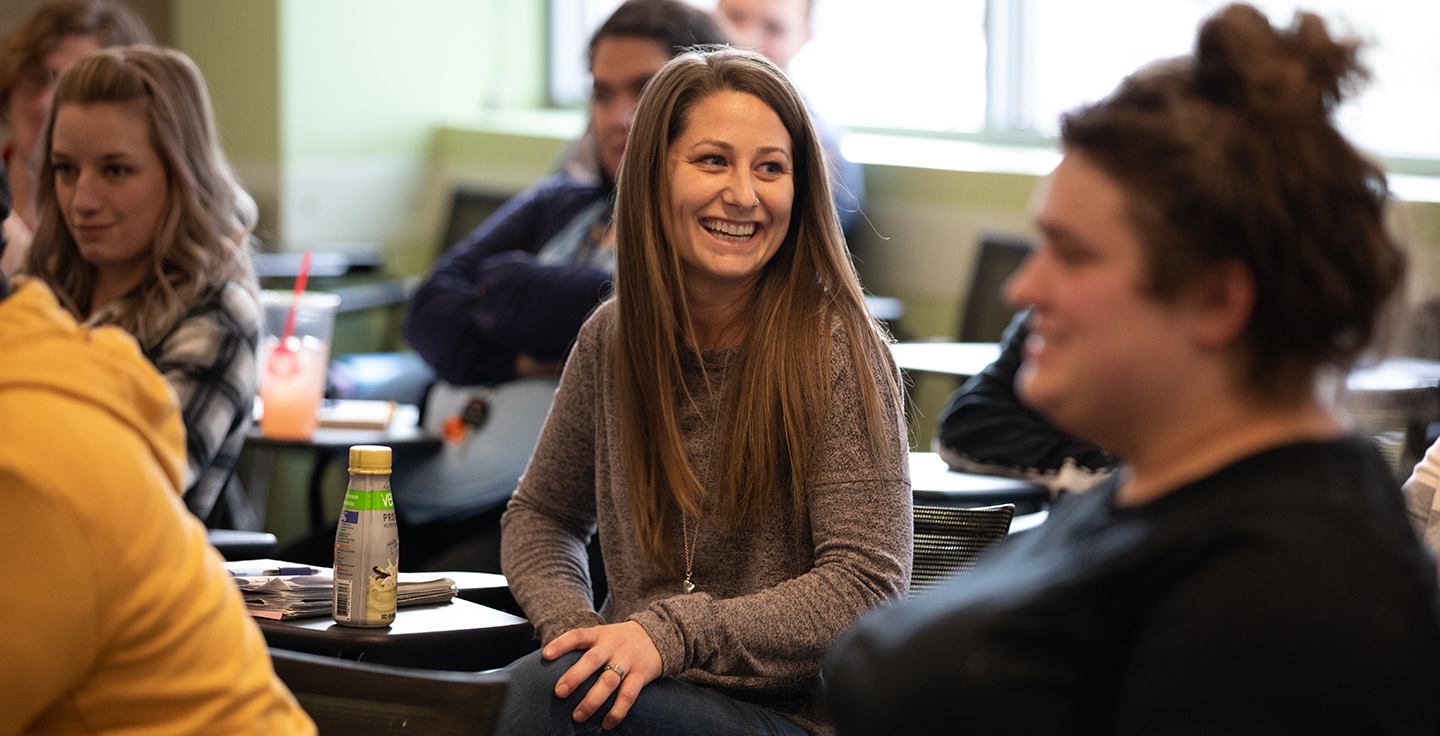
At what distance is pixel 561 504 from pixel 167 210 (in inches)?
39.6

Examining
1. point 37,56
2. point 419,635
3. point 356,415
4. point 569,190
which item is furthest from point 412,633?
point 37,56

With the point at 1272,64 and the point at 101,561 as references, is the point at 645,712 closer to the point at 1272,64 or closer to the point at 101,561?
the point at 101,561

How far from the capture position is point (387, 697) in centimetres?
124

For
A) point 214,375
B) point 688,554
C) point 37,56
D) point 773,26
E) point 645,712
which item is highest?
point 773,26

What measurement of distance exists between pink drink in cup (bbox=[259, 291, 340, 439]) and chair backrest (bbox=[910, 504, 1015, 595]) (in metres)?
1.48

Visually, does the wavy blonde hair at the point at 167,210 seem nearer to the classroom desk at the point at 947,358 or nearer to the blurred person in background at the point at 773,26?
the classroom desk at the point at 947,358

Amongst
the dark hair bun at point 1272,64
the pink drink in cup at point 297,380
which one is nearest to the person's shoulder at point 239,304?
the pink drink in cup at point 297,380

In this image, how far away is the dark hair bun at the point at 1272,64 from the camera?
862 mm

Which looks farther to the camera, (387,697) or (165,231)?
(165,231)

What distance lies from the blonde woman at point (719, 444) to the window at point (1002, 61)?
77.4 inches

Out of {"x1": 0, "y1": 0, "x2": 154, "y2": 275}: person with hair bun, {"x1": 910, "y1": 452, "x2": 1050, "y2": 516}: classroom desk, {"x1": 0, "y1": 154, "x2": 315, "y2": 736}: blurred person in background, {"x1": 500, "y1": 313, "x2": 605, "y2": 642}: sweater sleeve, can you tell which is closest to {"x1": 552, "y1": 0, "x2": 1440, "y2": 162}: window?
{"x1": 0, "y1": 0, "x2": 154, "y2": 275}: person with hair bun

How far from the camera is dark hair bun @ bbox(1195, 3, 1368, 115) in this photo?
86 centimetres

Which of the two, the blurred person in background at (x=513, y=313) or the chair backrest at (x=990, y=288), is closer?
the blurred person in background at (x=513, y=313)

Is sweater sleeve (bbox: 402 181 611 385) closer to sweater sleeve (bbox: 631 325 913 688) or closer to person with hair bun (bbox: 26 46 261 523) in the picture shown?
person with hair bun (bbox: 26 46 261 523)
